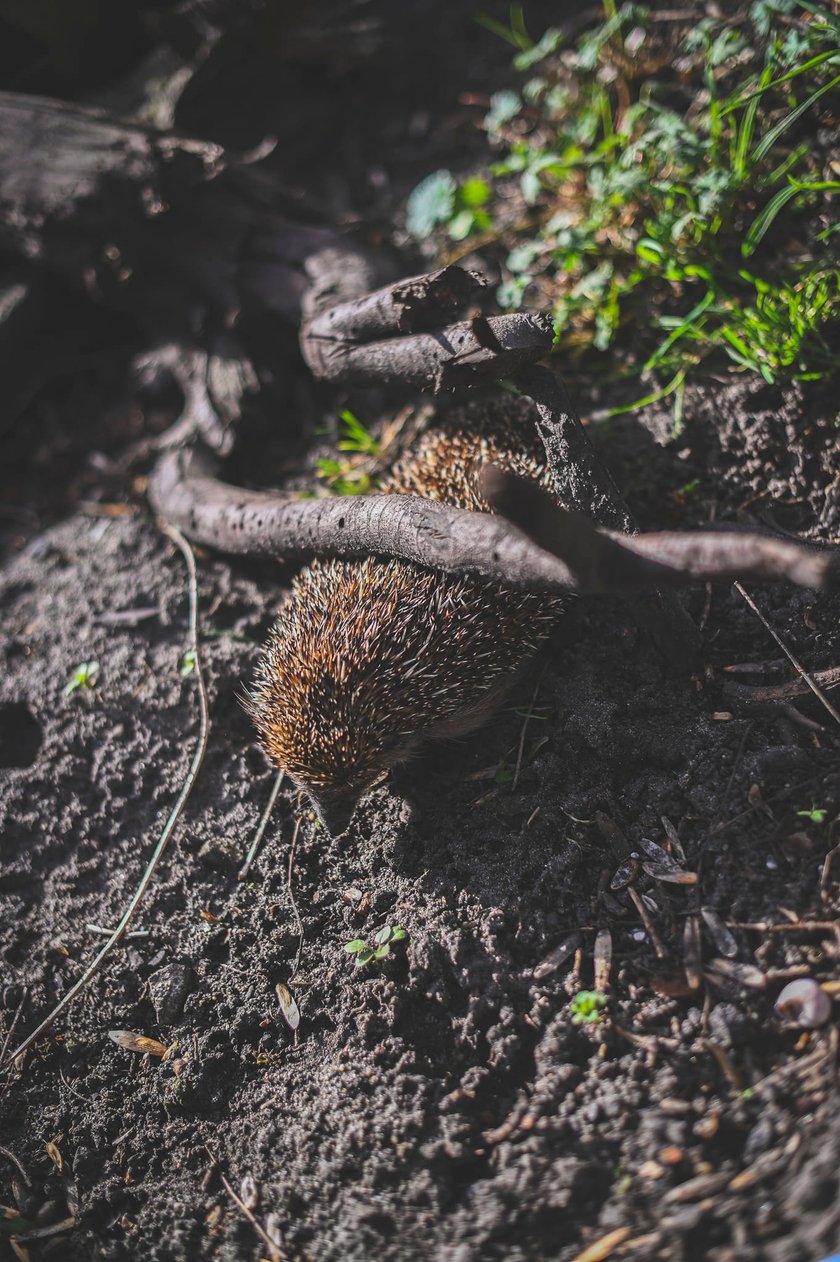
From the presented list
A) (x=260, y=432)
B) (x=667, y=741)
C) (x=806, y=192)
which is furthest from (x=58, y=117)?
(x=667, y=741)

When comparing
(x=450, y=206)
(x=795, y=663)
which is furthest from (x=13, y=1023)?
(x=450, y=206)

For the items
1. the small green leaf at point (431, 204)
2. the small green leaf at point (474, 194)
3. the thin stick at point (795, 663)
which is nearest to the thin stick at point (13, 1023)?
the thin stick at point (795, 663)

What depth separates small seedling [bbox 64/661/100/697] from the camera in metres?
4.11

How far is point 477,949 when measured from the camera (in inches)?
114

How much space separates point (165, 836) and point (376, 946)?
1103 millimetres

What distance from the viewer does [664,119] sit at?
4.08 meters

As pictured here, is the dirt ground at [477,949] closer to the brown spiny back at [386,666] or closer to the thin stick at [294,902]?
the thin stick at [294,902]

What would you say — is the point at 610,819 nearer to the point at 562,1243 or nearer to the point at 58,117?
the point at 562,1243

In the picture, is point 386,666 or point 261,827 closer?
point 386,666

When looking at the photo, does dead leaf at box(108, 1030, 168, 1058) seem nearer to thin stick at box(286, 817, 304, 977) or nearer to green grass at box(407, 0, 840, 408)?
thin stick at box(286, 817, 304, 977)

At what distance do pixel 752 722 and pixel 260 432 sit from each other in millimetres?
3209

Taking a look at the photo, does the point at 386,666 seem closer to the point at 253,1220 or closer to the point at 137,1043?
the point at 137,1043

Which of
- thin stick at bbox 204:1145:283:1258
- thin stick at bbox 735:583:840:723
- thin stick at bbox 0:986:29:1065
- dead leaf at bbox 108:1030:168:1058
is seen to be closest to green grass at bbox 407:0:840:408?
thin stick at bbox 735:583:840:723

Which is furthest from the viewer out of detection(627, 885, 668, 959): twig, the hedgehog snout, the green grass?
the green grass
